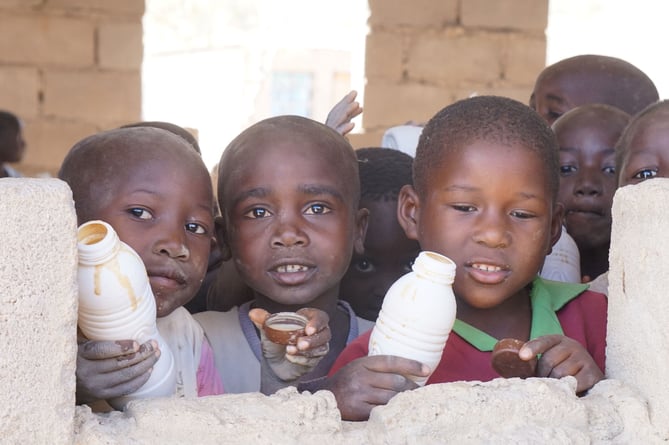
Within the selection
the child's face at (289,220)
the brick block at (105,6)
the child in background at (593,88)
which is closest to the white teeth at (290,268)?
the child's face at (289,220)

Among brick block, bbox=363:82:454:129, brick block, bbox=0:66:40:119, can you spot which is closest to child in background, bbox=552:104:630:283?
brick block, bbox=363:82:454:129

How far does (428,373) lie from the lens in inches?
81.2

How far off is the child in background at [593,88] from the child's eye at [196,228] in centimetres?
213

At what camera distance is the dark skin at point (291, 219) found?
2922 mm

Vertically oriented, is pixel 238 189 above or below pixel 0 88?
above

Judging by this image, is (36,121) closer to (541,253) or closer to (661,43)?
(541,253)

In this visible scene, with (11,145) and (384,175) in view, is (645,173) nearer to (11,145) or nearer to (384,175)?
(384,175)

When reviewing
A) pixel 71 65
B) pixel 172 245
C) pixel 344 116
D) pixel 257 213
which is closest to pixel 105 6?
pixel 71 65

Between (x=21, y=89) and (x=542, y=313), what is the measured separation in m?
5.62

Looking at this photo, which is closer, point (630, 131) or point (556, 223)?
point (556, 223)

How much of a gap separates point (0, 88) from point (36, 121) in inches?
12.7

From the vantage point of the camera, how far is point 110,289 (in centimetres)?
188

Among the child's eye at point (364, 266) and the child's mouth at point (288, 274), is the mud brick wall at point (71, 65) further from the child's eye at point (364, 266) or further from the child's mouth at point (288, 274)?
the child's mouth at point (288, 274)

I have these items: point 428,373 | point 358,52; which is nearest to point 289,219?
point 428,373
